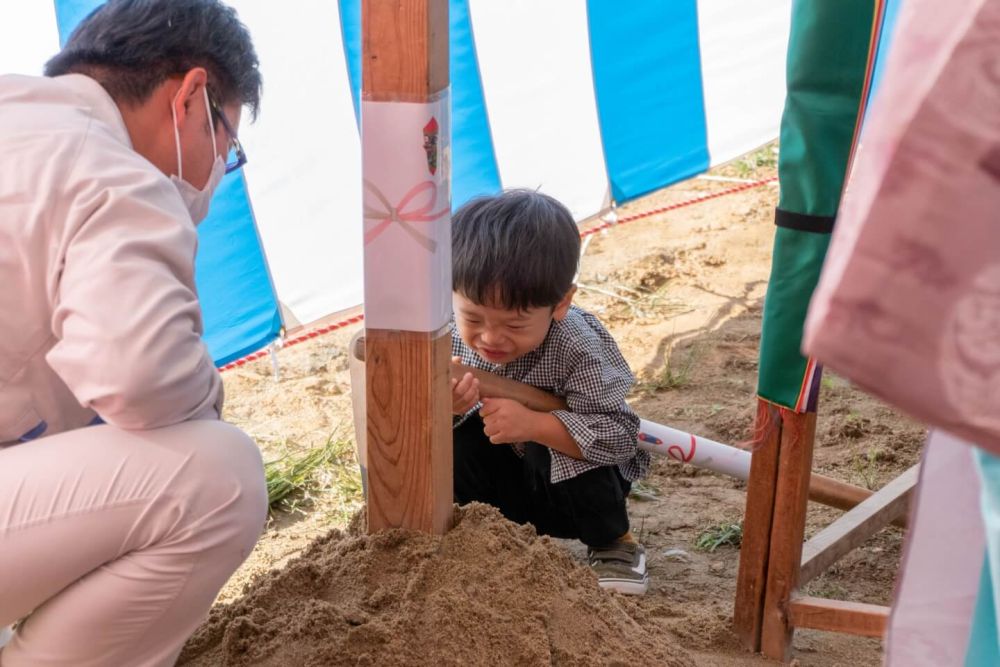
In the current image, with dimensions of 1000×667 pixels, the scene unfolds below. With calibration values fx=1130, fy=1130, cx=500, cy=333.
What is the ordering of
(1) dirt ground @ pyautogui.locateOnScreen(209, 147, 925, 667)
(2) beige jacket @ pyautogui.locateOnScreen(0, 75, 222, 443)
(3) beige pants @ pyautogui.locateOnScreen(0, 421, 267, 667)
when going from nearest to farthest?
1. (2) beige jacket @ pyautogui.locateOnScreen(0, 75, 222, 443)
2. (3) beige pants @ pyautogui.locateOnScreen(0, 421, 267, 667)
3. (1) dirt ground @ pyautogui.locateOnScreen(209, 147, 925, 667)

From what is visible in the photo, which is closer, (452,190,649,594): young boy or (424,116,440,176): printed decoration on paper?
(424,116,440,176): printed decoration on paper

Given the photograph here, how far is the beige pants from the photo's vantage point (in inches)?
57.5

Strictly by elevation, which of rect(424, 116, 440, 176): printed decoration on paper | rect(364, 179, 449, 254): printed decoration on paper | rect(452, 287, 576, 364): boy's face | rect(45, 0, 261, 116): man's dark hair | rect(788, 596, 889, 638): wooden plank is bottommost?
rect(788, 596, 889, 638): wooden plank

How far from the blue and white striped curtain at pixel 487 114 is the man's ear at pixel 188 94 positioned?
1.26 meters

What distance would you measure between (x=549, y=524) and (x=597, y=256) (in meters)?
2.71

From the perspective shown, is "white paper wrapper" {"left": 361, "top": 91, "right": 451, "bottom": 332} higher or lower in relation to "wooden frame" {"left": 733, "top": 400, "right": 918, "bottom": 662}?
higher

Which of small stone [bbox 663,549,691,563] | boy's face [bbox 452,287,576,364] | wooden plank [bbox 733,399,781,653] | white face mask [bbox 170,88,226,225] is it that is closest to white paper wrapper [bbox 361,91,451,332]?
white face mask [bbox 170,88,226,225]

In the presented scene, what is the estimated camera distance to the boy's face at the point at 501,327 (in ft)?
7.74

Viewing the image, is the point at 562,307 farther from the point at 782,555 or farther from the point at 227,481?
the point at 227,481

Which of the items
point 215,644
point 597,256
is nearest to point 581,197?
point 597,256

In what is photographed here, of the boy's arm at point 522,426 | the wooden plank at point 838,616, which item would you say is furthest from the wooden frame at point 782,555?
the boy's arm at point 522,426

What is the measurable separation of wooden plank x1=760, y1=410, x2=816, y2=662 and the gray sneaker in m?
0.39

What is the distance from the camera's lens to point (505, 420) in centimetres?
231

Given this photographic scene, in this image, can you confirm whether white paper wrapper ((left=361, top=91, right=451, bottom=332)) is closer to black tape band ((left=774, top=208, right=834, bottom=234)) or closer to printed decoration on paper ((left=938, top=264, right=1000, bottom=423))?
black tape band ((left=774, top=208, right=834, bottom=234))
